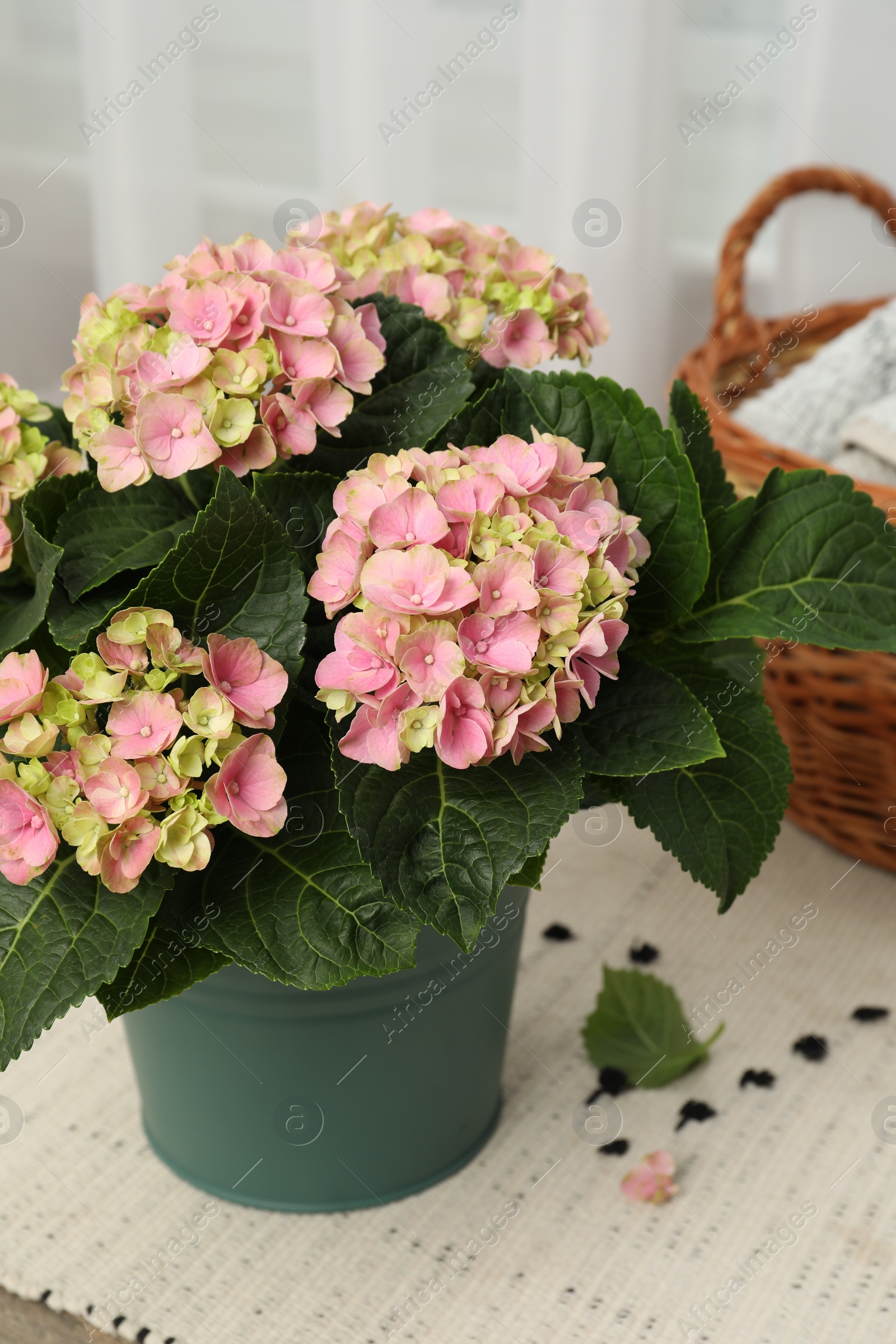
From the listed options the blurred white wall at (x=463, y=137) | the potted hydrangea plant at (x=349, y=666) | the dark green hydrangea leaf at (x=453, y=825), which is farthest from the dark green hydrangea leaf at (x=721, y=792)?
the blurred white wall at (x=463, y=137)

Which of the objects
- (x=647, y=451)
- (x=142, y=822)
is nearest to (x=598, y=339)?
(x=647, y=451)

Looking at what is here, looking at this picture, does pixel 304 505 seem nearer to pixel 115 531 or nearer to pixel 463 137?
pixel 115 531

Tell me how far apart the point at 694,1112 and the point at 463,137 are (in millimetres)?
1239

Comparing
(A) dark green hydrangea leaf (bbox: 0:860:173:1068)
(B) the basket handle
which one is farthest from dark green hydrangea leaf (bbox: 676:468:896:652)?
(B) the basket handle

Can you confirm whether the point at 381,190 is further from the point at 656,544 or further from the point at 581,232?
the point at 656,544

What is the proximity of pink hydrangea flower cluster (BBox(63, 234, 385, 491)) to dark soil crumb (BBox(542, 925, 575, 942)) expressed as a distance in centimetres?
57

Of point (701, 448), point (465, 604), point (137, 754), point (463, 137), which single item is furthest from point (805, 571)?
point (463, 137)

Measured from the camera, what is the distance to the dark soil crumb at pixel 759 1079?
35.7 inches

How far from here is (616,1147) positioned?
854 millimetres

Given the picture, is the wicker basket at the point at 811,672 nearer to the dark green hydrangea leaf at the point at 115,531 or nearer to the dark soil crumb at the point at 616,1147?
the dark soil crumb at the point at 616,1147

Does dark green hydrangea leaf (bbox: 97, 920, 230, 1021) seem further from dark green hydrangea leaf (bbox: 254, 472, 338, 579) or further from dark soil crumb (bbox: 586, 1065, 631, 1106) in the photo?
dark soil crumb (bbox: 586, 1065, 631, 1106)

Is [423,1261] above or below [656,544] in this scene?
below

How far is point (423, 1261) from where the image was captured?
77 cm

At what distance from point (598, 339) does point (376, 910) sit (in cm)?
40
